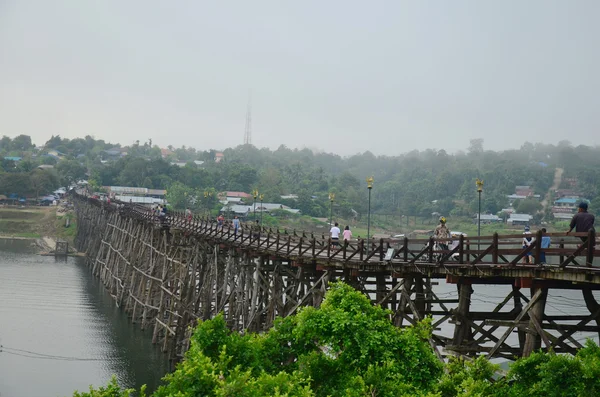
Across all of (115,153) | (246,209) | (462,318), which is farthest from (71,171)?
(462,318)

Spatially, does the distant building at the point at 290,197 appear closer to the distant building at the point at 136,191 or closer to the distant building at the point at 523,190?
the distant building at the point at 136,191

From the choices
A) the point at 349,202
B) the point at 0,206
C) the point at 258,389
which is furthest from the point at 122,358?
the point at 0,206

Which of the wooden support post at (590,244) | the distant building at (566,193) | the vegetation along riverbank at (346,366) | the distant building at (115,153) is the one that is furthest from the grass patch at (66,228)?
the distant building at (115,153)

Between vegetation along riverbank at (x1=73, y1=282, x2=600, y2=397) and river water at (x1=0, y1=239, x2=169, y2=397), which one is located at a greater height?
vegetation along riverbank at (x1=73, y1=282, x2=600, y2=397)

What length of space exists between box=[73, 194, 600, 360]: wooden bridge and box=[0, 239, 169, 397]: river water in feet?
3.86

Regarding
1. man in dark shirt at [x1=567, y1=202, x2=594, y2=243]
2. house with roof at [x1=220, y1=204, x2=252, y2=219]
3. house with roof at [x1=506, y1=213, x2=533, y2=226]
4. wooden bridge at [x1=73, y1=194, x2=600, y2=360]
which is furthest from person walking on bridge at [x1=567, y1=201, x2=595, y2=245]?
house with roof at [x1=220, y1=204, x2=252, y2=219]

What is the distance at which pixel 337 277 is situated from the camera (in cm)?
2062

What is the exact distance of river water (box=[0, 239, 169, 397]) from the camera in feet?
86.7

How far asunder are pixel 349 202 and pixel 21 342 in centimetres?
6385

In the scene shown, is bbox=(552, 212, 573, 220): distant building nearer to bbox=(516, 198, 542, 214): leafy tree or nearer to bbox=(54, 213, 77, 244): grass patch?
bbox=(516, 198, 542, 214): leafy tree

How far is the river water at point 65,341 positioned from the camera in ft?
86.7

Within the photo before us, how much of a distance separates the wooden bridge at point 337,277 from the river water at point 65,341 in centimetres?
118

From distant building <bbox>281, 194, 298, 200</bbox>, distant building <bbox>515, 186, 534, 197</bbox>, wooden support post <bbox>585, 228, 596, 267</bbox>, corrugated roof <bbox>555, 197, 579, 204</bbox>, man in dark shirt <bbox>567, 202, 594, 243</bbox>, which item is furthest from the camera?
distant building <bbox>515, 186, 534, 197</bbox>

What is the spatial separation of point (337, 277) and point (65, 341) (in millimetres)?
17398
